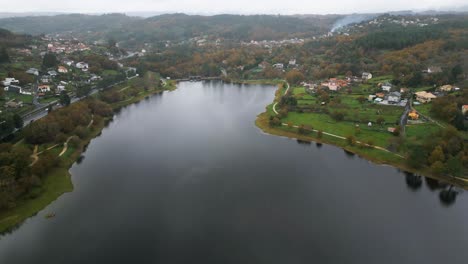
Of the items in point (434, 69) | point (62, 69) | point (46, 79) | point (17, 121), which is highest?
point (434, 69)

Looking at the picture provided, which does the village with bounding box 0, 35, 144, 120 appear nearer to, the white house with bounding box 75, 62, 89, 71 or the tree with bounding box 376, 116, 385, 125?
the white house with bounding box 75, 62, 89, 71

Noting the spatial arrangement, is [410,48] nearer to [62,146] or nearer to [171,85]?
[171,85]

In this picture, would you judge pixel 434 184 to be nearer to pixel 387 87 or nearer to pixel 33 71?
pixel 387 87

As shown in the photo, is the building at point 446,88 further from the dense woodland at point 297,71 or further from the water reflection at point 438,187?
the water reflection at point 438,187

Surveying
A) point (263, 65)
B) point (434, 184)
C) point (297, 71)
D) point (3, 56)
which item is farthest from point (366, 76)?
point (3, 56)

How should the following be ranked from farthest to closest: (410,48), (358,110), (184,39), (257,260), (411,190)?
(184,39)
(410,48)
(358,110)
(411,190)
(257,260)

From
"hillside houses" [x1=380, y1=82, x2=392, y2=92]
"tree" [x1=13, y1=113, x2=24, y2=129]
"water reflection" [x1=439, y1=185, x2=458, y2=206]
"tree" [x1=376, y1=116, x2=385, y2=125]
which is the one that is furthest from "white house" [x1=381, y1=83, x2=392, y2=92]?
"tree" [x1=13, y1=113, x2=24, y2=129]

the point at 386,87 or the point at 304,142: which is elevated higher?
the point at 386,87

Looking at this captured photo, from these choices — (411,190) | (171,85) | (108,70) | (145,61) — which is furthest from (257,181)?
(145,61)
